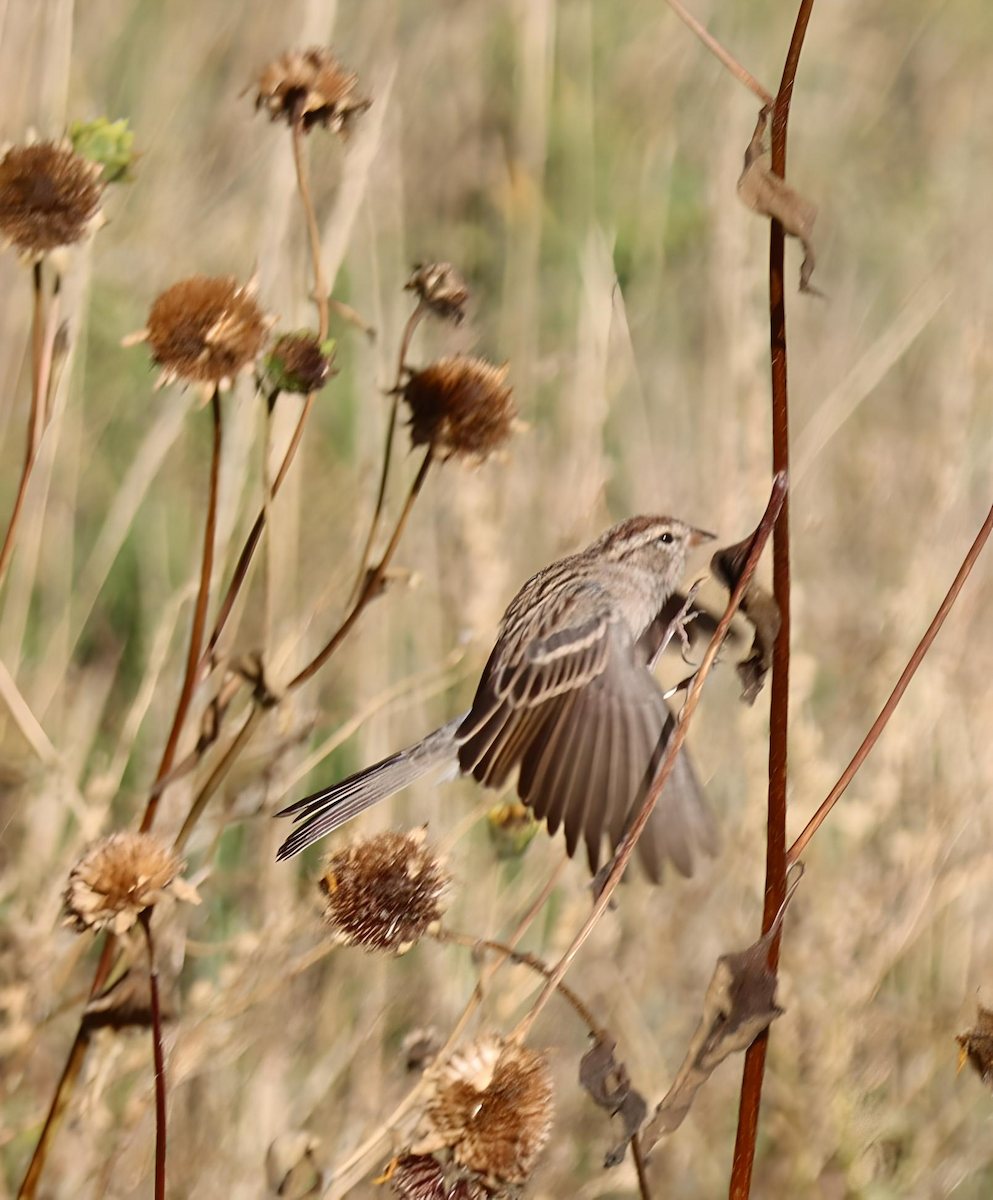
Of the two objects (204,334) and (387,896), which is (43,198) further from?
(387,896)

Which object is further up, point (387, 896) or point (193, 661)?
point (193, 661)

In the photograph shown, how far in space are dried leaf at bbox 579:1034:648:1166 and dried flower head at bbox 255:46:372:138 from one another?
837 millimetres

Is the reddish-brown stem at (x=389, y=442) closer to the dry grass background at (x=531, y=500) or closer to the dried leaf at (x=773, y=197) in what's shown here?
the dry grass background at (x=531, y=500)

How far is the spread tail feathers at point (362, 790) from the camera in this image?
0.96m

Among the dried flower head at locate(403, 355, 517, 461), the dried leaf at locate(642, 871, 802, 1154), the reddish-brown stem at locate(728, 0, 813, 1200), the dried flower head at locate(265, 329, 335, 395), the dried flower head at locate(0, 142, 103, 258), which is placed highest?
the dried flower head at locate(0, 142, 103, 258)

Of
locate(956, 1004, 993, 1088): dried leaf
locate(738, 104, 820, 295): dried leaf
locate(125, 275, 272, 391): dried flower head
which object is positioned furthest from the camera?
locate(125, 275, 272, 391): dried flower head

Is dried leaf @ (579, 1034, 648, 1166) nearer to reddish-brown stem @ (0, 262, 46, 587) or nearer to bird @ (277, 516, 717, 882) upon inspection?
bird @ (277, 516, 717, 882)

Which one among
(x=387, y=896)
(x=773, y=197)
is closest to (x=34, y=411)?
(x=387, y=896)

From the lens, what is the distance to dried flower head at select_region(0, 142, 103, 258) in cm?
94

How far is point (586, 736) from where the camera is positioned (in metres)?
0.87

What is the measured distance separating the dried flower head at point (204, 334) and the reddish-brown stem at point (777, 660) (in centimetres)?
47

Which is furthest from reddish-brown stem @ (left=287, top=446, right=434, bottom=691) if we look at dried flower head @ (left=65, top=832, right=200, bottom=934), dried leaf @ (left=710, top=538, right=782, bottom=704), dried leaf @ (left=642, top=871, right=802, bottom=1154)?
dried leaf @ (left=642, top=871, right=802, bottom=1154)

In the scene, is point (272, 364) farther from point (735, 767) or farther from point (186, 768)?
point (735, 767)

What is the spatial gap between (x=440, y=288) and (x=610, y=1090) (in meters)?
0.71
